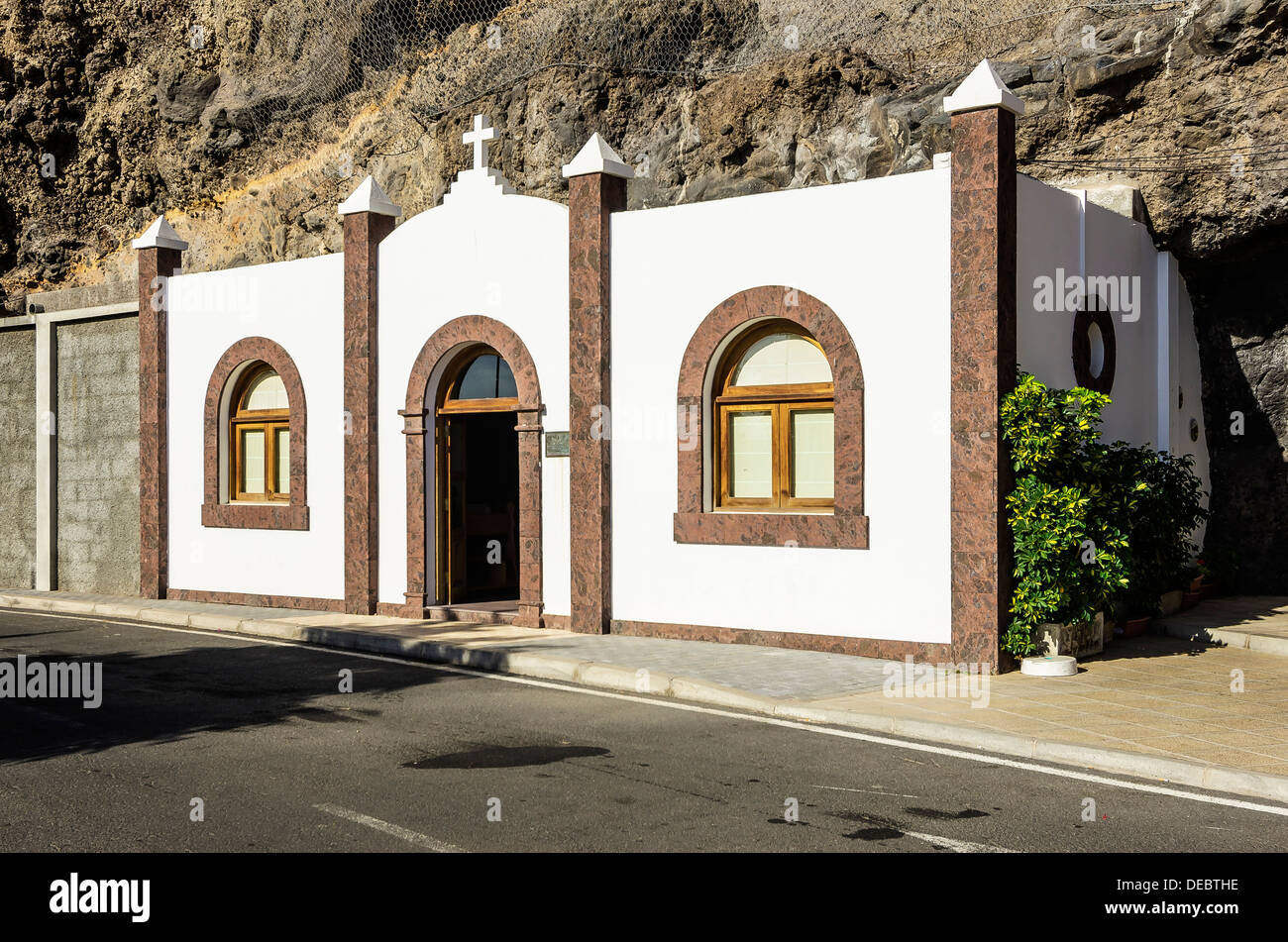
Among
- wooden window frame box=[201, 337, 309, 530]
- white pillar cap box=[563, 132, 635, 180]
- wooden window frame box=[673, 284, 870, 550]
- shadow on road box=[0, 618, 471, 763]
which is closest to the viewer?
shadow on road box=[0, 618, 471, 763]

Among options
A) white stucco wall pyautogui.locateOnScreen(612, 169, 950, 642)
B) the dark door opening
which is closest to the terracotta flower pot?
white stucco wall pyautogui.locateOnScreen(612, 169, 950, 642)

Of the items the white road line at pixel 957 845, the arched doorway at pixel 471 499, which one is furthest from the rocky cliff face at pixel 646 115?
the white road line at pixel 957 845

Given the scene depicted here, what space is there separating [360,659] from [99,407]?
8645 millimetres

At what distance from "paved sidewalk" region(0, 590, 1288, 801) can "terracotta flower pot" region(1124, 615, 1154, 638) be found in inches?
6.9

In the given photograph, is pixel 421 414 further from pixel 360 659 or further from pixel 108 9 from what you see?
pixel 108 9

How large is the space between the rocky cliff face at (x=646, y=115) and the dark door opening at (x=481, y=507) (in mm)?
7703

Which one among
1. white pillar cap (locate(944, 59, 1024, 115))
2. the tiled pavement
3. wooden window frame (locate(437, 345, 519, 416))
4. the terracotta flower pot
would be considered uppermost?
white pillar cap (locate(944, 59, 1024, 115))

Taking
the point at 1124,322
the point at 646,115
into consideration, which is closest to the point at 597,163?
the point at 1124,322

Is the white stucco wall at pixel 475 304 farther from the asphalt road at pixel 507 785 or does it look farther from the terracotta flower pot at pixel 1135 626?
the terracotta flower pot at pixel 1135 626

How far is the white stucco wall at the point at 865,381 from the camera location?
11.6 m

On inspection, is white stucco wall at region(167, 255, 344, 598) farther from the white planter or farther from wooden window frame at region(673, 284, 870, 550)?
the white planter

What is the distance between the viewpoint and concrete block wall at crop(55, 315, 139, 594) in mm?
18359
